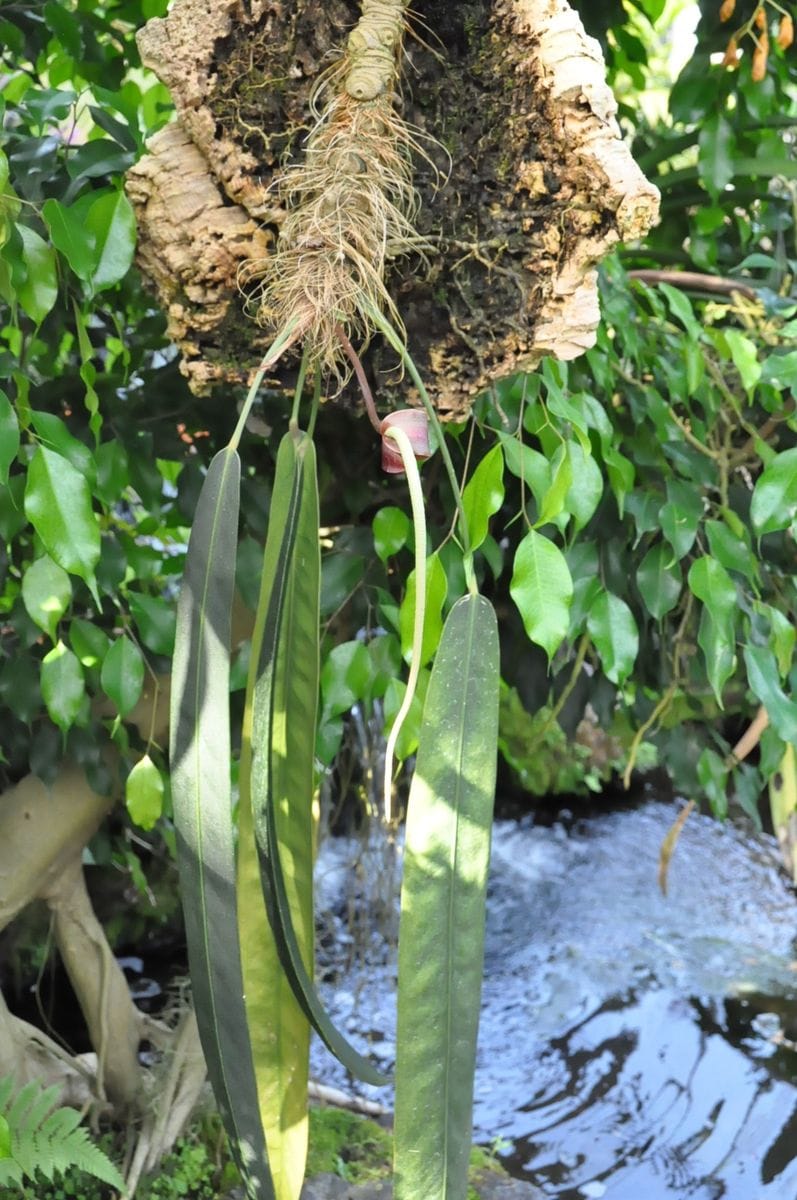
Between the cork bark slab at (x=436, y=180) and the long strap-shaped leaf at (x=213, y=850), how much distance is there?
283 millimetres

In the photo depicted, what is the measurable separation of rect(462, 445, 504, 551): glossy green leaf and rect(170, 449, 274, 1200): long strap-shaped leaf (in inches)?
9.1

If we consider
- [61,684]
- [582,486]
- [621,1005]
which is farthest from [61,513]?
[621,1005]

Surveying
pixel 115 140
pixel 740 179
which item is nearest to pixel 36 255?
pixel 115 140

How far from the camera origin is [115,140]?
97 centimetres

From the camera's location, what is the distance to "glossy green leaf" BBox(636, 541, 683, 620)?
1101mm

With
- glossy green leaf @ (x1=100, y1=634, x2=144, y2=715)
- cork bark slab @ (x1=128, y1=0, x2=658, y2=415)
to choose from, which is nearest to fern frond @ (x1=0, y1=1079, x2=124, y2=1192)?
glossy green leaf @ (x1=100, y1=634, x2=144, y2=715)

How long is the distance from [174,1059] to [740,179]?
1320 millimetres

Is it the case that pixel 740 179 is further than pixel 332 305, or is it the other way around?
pixel 740 179

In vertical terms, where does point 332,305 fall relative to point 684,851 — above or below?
above

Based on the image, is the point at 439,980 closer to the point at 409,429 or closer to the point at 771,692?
the point at 409,429

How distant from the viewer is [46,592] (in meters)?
0.85

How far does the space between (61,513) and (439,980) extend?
42 centimetres

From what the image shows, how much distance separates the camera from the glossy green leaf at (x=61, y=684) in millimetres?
917

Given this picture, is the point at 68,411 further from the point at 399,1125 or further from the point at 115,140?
the point at 399,1125
